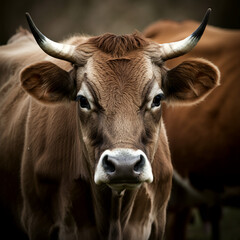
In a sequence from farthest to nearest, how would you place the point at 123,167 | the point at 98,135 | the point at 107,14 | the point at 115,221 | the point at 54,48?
the point at 107,14 < the point at 115,221 < the point at 54,48 < the point at 98,135 < the point at 123,167

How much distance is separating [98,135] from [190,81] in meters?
0.97

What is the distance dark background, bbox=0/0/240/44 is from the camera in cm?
1892

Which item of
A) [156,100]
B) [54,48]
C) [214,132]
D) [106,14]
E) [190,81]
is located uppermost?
[106,14]

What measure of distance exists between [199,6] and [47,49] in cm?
1627

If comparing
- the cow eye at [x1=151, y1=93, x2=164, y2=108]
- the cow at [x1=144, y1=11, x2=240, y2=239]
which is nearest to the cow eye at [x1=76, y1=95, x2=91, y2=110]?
the cow eye at [x1=151, y1=93, x2=164, y2=108]

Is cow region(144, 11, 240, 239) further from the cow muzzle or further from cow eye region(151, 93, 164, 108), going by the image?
the cow muzzle

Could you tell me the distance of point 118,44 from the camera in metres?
4.04

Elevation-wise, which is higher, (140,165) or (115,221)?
(140,165)

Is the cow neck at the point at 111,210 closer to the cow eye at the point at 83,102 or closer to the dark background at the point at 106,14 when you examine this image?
the cow eye at the point at 83,102

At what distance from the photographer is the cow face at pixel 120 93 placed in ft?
11.4

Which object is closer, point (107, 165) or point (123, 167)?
point (123, 167)

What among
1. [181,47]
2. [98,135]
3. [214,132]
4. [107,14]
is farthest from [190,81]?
[107,14]

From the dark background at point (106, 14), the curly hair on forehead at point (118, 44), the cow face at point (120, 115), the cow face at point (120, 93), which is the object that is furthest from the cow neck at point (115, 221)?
the dark background at point (106, 14)

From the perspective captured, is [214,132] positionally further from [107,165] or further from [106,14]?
[106,14]
